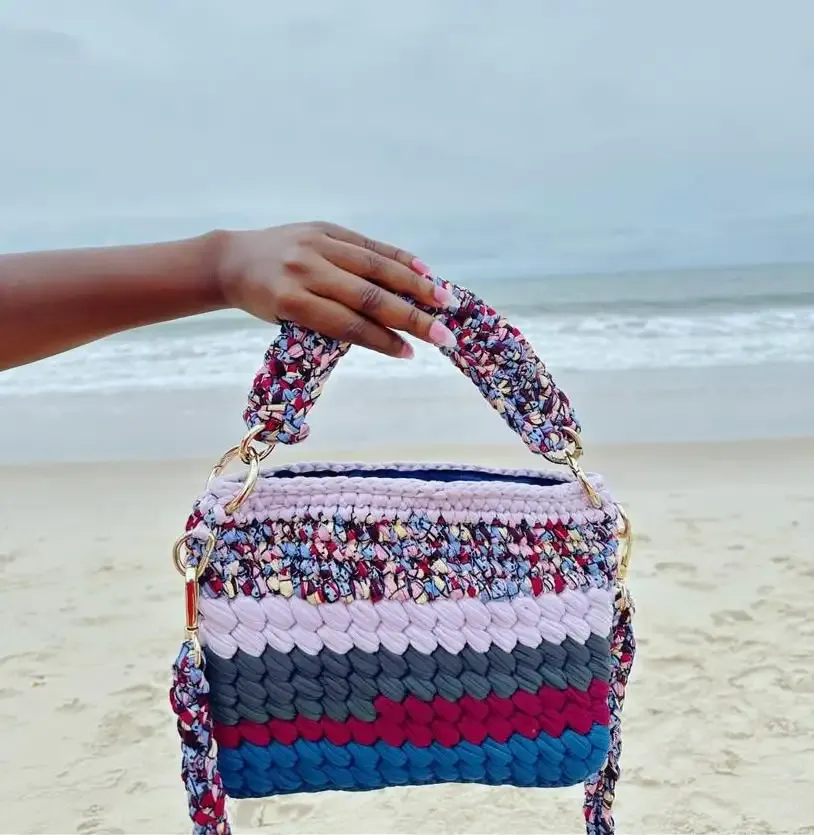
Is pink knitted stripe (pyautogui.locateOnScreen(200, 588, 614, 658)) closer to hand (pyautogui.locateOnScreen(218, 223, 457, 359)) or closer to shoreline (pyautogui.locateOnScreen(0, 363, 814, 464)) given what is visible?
hand (pyautogui.locateOnScreen(218, 223, 457, 359))

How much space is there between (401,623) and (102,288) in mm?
422

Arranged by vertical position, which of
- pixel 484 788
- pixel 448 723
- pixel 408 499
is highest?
pixel 408 499

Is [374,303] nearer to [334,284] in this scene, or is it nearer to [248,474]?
[334,284]

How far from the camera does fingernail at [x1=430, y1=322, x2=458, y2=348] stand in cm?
74

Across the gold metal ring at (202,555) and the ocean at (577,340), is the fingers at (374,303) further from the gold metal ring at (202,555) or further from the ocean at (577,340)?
the ocean at (577,340)

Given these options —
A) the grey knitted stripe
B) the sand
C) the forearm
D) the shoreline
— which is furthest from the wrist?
the shoreline

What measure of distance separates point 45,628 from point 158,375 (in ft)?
13.1

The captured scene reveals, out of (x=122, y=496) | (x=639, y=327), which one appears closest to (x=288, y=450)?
(x=122, y=496)

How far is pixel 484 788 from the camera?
70.7 inches

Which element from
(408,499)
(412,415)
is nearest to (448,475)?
(408,499)

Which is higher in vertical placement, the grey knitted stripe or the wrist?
the wrist

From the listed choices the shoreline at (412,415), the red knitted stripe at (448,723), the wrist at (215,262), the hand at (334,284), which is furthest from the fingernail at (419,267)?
the shoreline at (412,415)

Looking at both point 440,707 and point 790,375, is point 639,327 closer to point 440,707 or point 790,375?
point 790,375

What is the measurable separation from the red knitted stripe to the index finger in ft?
1.33
